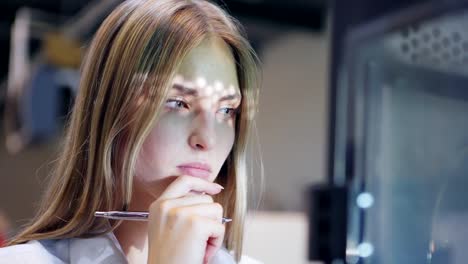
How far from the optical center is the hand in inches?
22.4

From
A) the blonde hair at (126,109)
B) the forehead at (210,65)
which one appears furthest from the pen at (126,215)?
the forehead at (210,65)

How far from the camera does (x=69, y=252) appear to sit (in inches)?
25.2

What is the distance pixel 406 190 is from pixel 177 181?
0.36 m

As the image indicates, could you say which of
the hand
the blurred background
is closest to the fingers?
the hand

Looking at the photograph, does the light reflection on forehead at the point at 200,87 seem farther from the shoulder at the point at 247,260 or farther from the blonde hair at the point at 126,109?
the shoulder at the point at 247,260

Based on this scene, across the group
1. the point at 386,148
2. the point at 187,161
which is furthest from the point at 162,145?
the point at 386,148

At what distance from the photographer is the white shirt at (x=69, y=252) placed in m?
0.62

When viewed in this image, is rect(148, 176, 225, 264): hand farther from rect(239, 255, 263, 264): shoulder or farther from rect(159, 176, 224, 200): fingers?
rect(239, 255, 263, 264): shoulder

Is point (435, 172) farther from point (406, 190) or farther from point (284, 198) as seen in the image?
point (284, 198)

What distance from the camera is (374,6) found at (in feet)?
3.03

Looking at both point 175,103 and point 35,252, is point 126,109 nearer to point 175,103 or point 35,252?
point 175,103

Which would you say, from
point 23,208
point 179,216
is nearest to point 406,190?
point 179,216

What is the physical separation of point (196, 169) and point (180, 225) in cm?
7

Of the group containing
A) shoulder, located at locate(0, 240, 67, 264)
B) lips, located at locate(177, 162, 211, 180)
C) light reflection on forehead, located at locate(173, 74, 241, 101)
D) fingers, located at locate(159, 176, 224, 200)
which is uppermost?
light reflection on forehead, located at locate(173, 74, 241, 101)
